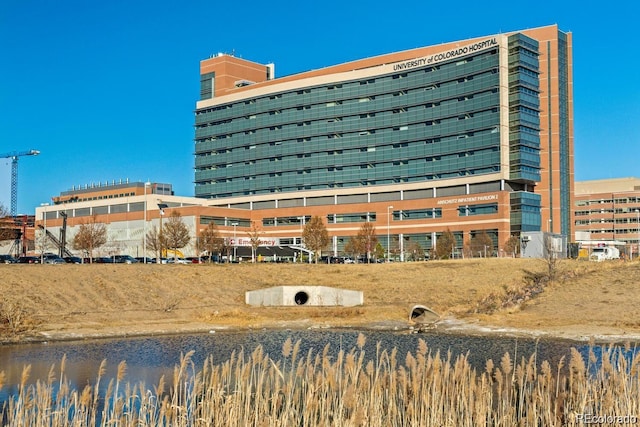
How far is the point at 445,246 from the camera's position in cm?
13688

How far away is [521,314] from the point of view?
60312 mm

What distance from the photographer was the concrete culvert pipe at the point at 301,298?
69875 mm

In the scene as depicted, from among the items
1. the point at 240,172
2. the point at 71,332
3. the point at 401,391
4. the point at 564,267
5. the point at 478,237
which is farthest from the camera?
the point at 240,172

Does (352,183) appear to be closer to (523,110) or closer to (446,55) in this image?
(446,55)

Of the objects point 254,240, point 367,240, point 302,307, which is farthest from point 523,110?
point 302,307

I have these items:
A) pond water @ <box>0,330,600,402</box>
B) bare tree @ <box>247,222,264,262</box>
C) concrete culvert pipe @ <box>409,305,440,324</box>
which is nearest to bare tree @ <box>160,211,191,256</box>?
bare tree @ <box>247,222,264,262</box>

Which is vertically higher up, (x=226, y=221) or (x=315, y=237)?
(x=226, y=221)

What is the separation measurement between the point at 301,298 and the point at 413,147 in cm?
10450

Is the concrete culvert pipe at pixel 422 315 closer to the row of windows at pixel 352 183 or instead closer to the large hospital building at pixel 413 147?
the large hospital building at pixel 413 147

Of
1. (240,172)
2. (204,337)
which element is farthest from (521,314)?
(240,172)

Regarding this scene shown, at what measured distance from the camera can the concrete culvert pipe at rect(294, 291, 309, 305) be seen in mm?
69875

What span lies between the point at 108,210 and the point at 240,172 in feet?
119

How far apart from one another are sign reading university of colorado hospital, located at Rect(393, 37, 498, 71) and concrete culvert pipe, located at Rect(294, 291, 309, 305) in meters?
99.9

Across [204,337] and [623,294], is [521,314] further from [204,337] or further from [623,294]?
[204,337]
